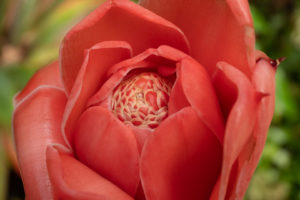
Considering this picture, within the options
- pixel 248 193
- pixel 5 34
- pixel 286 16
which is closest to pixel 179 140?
pixel 248 193

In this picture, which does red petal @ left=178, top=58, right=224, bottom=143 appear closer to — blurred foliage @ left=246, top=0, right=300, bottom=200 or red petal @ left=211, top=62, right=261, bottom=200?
red petal @ left=211, top=62, right=261, bottom=200

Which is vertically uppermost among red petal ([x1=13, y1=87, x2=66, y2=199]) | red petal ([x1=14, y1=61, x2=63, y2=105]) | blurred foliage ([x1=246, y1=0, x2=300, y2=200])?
red petal ([x1=14, y1=61, x2=63, y2=105])

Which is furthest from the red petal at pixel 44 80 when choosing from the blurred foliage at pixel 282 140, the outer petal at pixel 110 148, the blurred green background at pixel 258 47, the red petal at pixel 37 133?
the blurred foliage at pixel 282 140

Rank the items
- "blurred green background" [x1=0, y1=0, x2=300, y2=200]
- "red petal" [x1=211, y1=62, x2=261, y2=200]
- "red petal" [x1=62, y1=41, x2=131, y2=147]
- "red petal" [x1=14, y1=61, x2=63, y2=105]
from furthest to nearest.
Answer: "blurred green background" [x1=0, y1=0, x2=300, y2=200]
"red petal" [x1=14, y1=61, x2=63, y2=105]
"red petal" [x1=62, y1=41, x2=131, y2=147]
"red petal" [x1=211, y1=62, x2=261, y2=200]

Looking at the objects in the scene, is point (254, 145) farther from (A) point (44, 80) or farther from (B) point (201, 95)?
(A) point (44, 80)

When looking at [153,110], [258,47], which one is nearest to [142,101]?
[153,110]

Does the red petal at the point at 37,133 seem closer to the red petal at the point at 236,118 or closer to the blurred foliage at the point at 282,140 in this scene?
the red petal at the point at 236,118

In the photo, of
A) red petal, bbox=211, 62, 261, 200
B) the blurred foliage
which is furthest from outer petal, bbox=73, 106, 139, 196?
the blurred foliage
